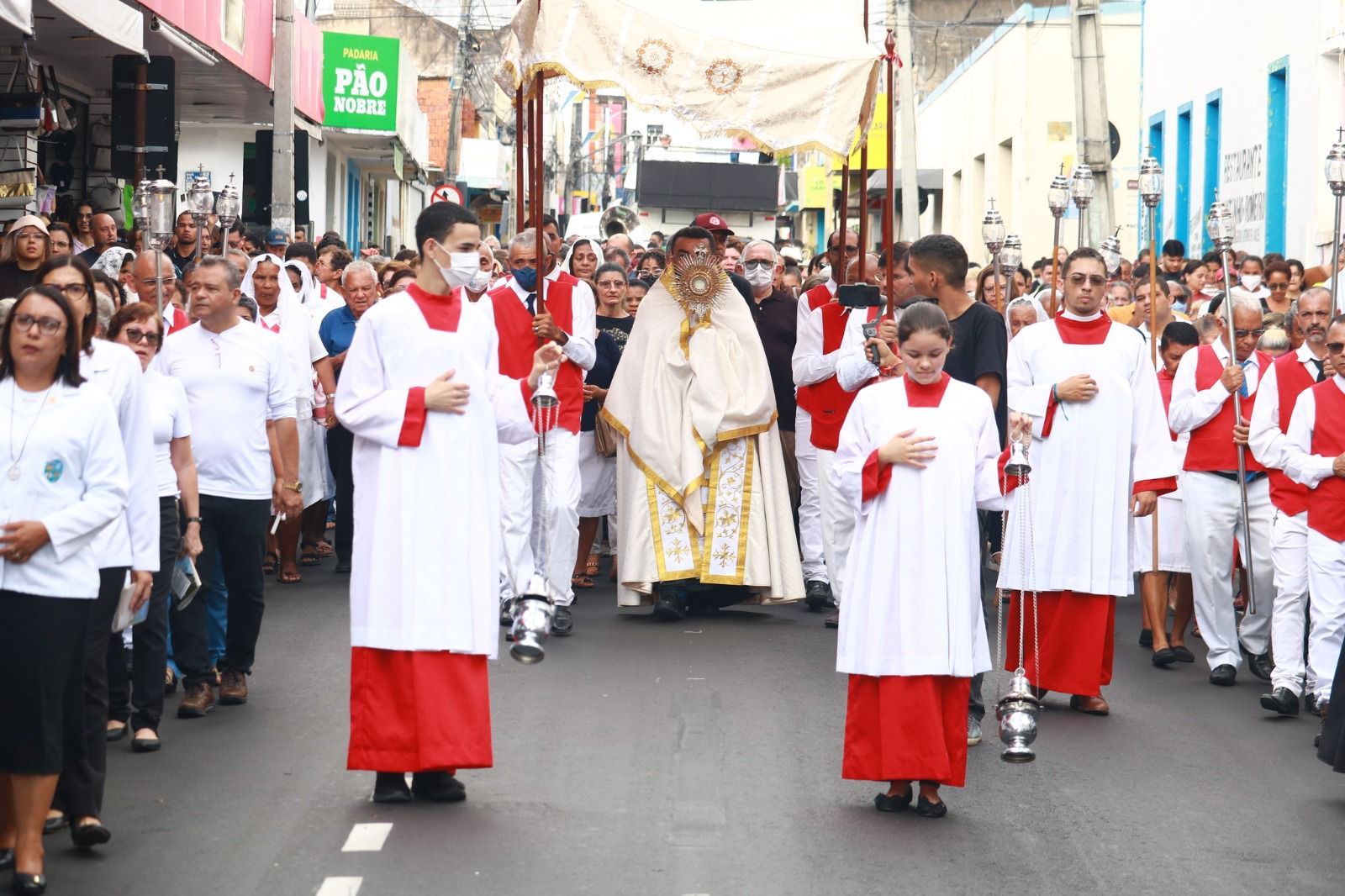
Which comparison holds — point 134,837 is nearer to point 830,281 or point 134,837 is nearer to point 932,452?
point 932,452

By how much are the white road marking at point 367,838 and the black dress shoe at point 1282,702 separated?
4.45 meters

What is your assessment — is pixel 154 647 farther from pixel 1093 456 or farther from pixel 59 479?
pixel 1093 456

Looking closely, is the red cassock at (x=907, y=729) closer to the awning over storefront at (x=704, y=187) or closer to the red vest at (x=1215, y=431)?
the red vest at (x=1215, y=431)

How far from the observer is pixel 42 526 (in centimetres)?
579

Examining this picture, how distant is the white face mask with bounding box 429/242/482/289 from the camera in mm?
7332

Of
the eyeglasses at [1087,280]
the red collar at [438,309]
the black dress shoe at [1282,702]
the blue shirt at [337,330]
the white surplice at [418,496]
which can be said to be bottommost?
the black dress shoe at [1282,702]

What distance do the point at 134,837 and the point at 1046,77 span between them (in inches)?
1117

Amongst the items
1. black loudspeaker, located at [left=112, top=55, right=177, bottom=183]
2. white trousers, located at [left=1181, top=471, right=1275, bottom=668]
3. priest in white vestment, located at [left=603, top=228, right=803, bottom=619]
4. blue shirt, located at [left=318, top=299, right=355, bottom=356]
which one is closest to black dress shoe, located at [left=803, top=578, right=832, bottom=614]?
priest in white vestment, located at [left=603, top=228, right=803, bottom=619]

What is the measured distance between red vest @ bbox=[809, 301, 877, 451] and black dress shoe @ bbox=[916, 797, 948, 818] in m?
5.28

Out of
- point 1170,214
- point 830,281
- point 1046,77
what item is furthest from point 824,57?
point 1046,77

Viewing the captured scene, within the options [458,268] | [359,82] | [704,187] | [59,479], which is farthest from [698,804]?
[359,82]

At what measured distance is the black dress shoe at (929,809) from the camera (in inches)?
278

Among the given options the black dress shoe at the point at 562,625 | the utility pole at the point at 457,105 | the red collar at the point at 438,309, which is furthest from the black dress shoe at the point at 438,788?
the utility pole at the point at 457,105

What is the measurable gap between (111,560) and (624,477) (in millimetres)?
5701
